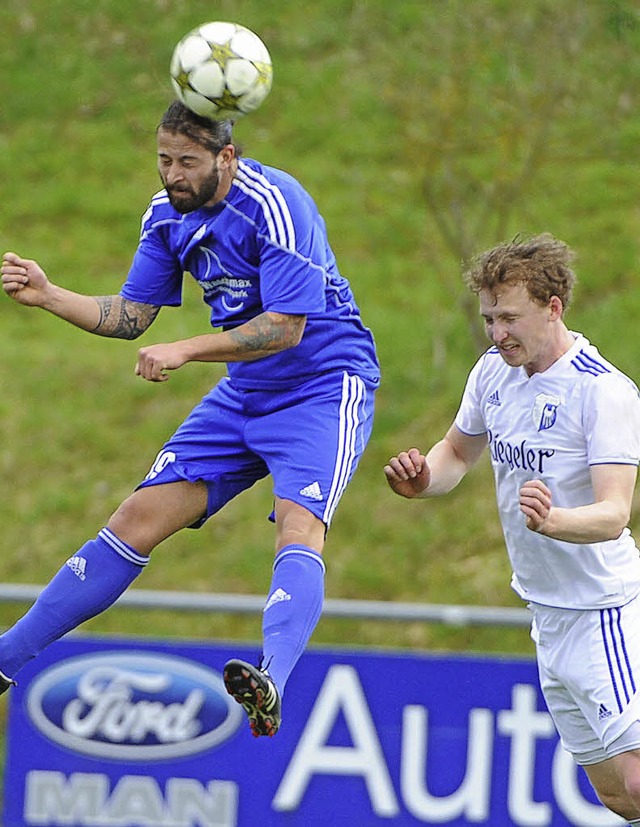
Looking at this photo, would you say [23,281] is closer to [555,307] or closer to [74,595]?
[74,595]

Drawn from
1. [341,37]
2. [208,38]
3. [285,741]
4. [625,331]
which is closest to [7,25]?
[341,37]

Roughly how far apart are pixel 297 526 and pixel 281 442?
0.33m

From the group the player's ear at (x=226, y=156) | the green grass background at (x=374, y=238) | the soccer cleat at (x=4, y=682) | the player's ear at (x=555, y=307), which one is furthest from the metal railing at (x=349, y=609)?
the player's ear at (x=226, y=156)

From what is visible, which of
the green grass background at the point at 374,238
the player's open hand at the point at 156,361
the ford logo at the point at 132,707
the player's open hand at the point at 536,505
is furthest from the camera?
the green grass background at the point at 374,238

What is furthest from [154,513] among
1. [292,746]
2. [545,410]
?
[292,746]

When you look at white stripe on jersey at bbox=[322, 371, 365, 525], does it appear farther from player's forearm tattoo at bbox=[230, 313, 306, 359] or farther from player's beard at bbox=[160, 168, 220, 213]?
player's beard at bbox=[160, 168, 220, 213]

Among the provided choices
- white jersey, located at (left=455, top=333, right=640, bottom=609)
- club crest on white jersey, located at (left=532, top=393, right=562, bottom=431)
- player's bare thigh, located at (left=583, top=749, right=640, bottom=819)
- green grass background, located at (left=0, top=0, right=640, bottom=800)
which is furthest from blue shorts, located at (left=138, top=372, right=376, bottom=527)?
green grass background, located at (left=0, top=0, right=640, bottom=800)

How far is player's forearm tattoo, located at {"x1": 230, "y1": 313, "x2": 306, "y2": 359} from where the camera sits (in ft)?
17.3

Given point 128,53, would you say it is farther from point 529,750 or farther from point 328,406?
point 328,406

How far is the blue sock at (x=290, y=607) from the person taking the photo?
5.11m

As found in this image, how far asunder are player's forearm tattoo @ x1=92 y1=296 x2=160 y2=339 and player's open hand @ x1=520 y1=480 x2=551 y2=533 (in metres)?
1.82

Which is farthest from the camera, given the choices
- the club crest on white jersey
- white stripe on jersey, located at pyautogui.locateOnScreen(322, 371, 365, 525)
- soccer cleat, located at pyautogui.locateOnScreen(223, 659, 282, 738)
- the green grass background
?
the green grass background

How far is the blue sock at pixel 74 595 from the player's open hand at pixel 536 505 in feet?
5.52

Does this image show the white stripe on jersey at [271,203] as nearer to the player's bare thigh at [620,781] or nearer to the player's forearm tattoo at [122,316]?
the player's forearm tattoo at [122,316]
